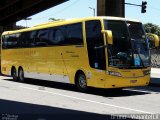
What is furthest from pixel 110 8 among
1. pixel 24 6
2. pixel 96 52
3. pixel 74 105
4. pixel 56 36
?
pixel 74 105

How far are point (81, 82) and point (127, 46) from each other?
8.93ft

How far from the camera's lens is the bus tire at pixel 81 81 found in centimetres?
1814

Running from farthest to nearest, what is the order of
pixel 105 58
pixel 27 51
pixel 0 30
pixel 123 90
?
pixel 0 30 < pixel 27 51 < pixel 123 90 < pixel 105 58

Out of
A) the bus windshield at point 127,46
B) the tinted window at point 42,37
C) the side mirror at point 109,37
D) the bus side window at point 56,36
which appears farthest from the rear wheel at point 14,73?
the side mirror at point 109,37

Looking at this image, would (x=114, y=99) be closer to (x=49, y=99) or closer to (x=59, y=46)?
(x=49, y=99)

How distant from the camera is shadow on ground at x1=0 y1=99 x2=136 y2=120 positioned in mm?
10914

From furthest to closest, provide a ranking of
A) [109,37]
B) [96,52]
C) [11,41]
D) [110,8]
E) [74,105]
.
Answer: [110,8] < [11,41] < [96,52] < [109,37] < [74,105]

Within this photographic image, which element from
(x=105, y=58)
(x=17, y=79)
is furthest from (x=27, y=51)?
(x=105, y=58)

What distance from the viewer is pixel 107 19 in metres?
17.1

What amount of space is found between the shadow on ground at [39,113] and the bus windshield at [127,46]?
14.5 feet

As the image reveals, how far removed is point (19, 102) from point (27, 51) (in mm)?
9646

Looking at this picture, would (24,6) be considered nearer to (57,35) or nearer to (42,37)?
(42,37)

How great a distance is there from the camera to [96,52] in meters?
17.2

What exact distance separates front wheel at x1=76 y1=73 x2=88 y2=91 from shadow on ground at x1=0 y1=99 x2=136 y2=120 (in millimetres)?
4797
